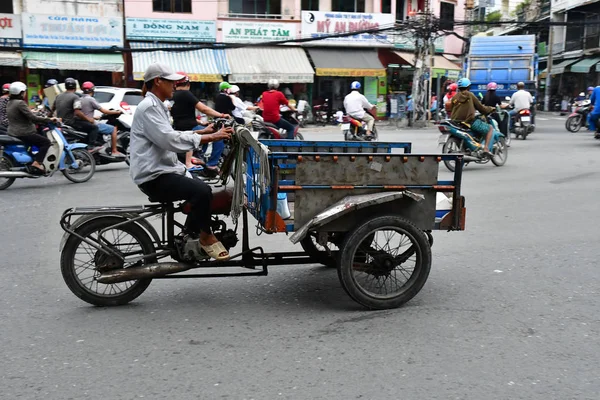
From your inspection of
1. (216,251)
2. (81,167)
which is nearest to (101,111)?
(81,167)

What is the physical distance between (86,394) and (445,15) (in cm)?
3545

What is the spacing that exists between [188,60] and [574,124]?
1552 cm

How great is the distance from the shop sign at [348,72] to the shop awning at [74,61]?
8.80 meters

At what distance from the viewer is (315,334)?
12.6ft

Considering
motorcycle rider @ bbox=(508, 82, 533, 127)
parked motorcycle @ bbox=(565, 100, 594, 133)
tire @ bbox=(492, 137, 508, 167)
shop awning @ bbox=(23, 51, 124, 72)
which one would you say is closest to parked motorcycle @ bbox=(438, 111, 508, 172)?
tire @ bbox=(492, 137, 508, 167)

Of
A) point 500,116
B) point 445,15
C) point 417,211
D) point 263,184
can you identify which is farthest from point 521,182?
point 445,15

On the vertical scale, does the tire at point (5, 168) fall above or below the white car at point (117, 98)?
below

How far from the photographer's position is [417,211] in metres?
4.31

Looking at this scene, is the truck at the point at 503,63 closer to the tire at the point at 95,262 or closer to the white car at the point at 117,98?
the white car at the point at 117,98

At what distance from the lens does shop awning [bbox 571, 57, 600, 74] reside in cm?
3525

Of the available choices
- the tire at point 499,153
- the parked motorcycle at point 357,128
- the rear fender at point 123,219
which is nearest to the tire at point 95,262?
the rear fender at point 123,219

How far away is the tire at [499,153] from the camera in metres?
12.1

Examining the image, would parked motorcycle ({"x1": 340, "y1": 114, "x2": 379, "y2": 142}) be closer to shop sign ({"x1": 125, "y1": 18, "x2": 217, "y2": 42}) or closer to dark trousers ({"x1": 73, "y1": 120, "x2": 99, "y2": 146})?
dark trousers ({"x1": 73, "y1": 120, "x2": 99, "y2": 146})

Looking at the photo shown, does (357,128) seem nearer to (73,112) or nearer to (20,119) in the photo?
(73,112)
